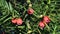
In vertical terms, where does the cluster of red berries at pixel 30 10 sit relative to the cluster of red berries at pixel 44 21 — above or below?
above

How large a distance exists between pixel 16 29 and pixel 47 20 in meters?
0.25

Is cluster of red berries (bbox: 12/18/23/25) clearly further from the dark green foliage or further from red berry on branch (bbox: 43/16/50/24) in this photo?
red berry on branch (bbox: 43/16/50/24)

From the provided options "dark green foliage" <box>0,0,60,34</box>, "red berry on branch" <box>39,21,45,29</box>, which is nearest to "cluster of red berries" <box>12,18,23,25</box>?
"dark green foliage" <box>0,0,60,34</box>

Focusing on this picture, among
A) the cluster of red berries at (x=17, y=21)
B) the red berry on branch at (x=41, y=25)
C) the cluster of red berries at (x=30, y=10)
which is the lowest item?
the red berry on branch at (x=41, y=25)

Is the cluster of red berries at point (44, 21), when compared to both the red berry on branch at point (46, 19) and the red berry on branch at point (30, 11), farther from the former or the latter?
the red berry on branch at point (30, 11)

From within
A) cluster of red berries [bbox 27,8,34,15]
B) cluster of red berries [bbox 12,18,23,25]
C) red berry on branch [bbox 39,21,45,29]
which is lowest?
red berry on branch [bbox 39,21,45,29]

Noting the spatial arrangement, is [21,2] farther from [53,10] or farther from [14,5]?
[53,10]

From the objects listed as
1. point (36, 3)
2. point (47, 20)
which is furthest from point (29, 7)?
point (47, 20)

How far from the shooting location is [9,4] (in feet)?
4.83

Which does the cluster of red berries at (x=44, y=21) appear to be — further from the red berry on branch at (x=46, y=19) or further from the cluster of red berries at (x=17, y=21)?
the cluster of red berries at (x=17, y=21)

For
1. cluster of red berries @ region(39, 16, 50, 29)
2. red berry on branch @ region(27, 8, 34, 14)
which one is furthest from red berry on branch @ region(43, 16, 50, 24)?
red berry on branch @ region(27, 8, 34, 14)

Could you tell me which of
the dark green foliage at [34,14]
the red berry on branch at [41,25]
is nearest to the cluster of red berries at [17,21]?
the dark green foliage at [34,14]

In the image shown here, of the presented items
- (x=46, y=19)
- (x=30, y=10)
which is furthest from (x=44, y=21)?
(x=30, y=10)

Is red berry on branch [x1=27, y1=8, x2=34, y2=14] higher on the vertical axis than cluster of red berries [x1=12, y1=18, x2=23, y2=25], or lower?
higher
